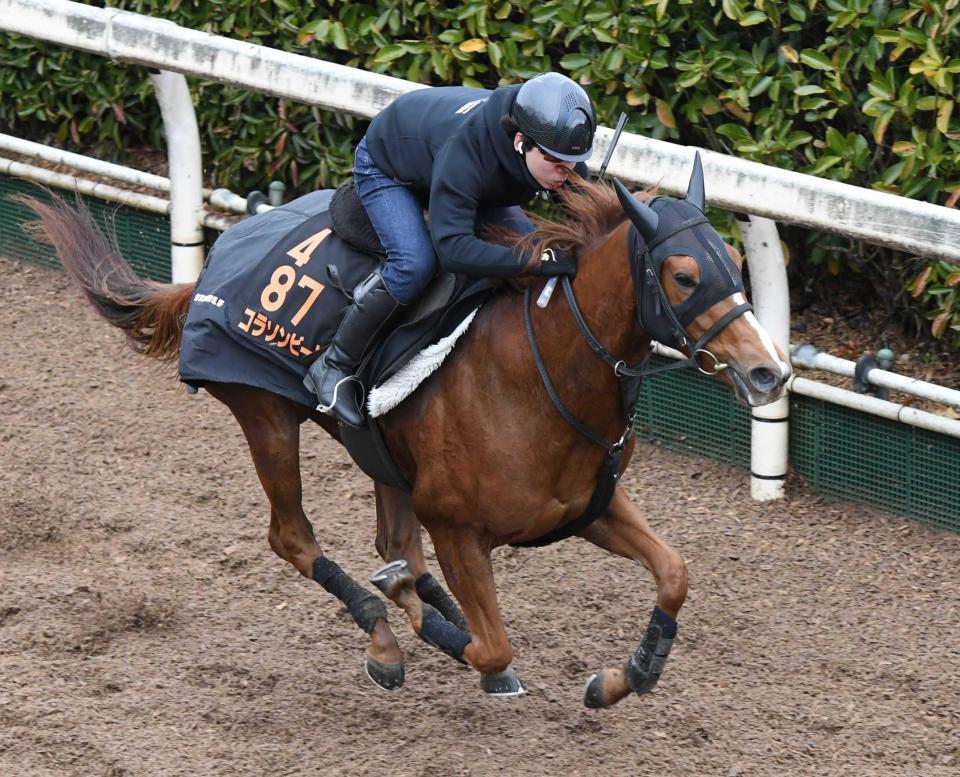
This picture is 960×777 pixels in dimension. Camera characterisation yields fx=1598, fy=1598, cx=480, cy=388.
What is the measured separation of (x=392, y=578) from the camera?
5301 millimetres

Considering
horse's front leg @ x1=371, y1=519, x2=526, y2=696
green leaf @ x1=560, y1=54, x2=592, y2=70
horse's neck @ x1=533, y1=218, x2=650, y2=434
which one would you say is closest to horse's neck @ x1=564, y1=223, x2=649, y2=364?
horse's neck @ x1=533, y1=218, x2=650, y2=434

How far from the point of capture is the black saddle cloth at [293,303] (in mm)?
4914

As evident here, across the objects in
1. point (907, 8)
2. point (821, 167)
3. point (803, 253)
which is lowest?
point (803, 253)

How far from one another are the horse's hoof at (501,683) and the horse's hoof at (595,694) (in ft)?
0.76

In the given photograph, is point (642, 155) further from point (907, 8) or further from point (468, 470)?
point (468, 470)

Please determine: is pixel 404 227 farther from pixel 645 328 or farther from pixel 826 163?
pixel 826 163

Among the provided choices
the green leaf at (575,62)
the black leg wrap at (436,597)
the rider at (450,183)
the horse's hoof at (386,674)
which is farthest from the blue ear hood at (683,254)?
the green leaf at (575,62)

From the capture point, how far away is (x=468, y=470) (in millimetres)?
4785

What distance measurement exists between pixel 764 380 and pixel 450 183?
1.10 metres

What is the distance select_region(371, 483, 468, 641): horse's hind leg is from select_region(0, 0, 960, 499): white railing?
147 centimetres

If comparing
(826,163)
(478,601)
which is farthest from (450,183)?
(826,163)

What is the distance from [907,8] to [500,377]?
248cm

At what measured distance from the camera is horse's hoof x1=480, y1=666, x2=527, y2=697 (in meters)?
5.06

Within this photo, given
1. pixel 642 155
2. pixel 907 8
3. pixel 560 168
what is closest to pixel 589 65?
pixel 642 155
